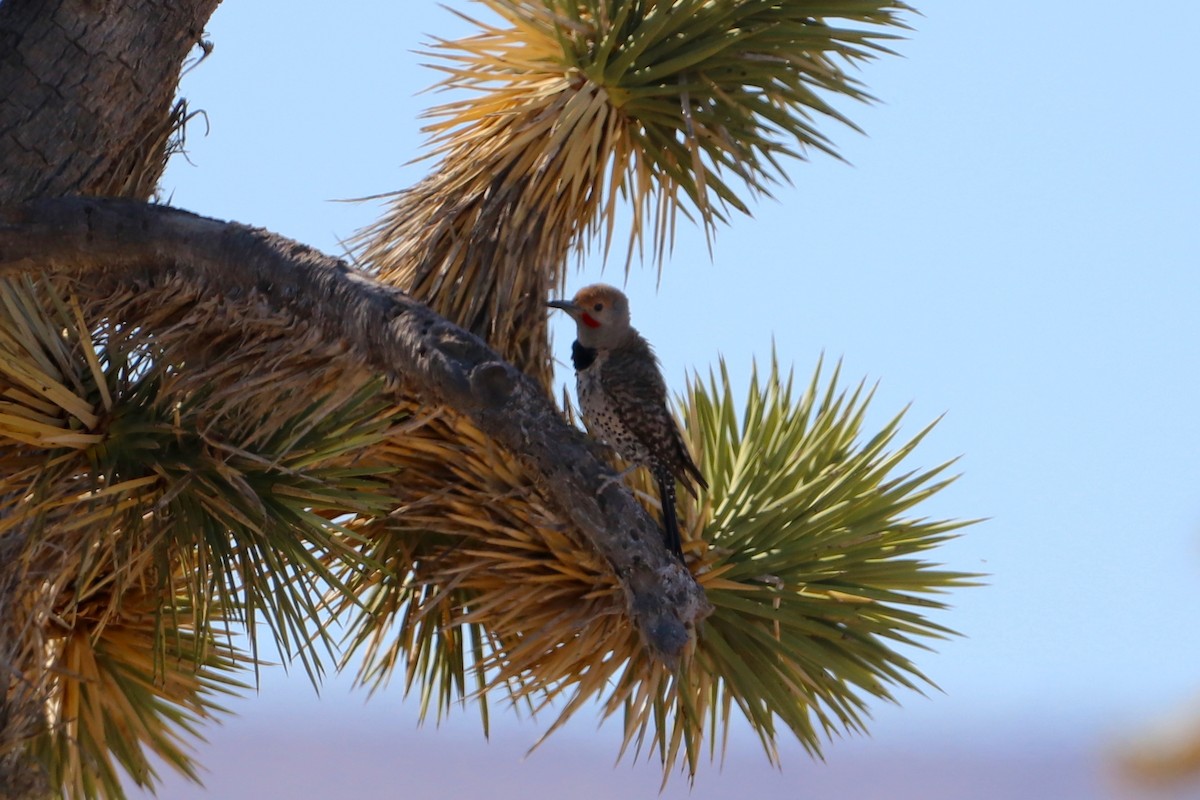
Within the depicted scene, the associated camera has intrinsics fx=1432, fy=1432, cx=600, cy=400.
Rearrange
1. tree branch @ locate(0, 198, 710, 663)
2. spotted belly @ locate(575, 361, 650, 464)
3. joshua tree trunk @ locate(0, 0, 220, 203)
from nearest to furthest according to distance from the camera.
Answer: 1. tree branch @ locate(0, 198, 710, 663)
2. joshua tree trunk @ locate(0, 0, 220, 203)
3. spotted belly @ locate(575, 361, 650, 464)

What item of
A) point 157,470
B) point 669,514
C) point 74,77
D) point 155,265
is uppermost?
point 74,77

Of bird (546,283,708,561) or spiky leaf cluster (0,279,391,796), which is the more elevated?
bird (546,283,708,561)

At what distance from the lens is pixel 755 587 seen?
4.33 meters

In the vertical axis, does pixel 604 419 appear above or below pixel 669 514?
above

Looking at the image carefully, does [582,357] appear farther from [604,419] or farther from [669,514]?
[669,514]

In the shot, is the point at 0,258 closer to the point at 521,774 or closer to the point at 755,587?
the point at 755,587

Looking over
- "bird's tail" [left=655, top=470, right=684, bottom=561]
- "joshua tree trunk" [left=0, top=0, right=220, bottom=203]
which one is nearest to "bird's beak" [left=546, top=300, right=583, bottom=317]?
"bird's tail" [left=655, top=470, right=684, bottom=561]

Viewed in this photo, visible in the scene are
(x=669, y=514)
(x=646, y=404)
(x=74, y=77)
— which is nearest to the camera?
(x=74, y=77)

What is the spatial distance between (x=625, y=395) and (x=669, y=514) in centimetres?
62

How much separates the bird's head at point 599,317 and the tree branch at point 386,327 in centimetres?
144

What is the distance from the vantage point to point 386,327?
139 inches

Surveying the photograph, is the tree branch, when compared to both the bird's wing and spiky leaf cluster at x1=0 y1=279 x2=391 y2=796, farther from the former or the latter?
the bird's wing

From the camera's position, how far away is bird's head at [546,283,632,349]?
16.6 ft

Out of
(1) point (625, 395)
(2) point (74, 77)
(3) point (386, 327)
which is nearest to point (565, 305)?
(1) point (625, 395)
